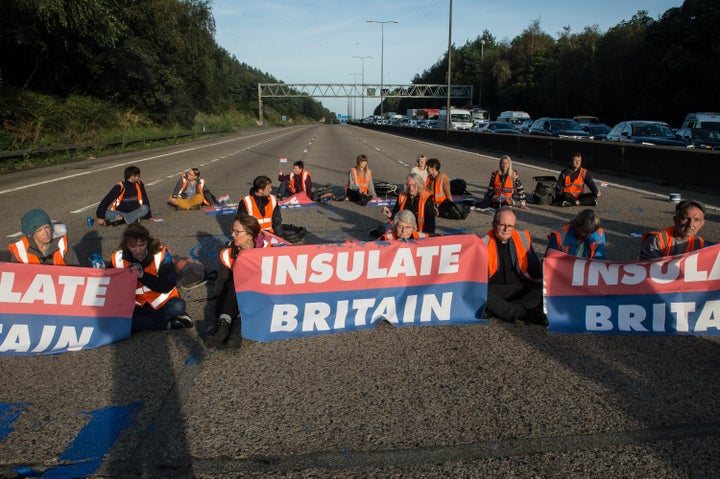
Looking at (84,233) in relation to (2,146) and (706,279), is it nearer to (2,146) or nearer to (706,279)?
(706,279)

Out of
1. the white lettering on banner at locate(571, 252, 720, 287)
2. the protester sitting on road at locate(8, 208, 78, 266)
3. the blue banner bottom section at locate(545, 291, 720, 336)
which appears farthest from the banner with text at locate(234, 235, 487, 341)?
the protester sitting on road at locate(8, 208, 78, 266)

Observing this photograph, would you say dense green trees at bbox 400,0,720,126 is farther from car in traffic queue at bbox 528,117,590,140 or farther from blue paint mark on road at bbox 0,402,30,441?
blue paint mark on road at bbox 0,402,30,441

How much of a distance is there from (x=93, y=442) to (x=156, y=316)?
1.96m

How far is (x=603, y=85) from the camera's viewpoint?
190 feet

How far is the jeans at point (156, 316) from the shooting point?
544 cm

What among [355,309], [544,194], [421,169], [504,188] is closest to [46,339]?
[355,309]

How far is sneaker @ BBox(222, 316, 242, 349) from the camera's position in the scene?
508cm

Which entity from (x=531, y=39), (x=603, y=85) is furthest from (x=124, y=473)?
(x=531, y=39)

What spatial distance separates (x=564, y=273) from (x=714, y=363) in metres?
1.37

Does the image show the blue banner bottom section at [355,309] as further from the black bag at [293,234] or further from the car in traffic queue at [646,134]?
the car in traffic queue at [646,134]

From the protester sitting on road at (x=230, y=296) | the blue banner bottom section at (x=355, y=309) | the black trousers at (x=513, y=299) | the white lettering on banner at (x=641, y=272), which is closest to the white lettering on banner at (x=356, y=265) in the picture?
the blue banner bottom section at (x=355, y=309)

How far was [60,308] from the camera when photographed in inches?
203

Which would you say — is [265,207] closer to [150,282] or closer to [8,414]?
[150,282]

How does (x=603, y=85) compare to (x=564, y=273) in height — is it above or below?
above
